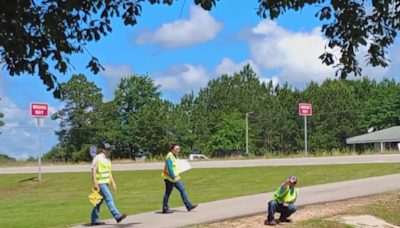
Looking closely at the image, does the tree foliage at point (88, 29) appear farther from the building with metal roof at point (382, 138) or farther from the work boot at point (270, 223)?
the building with metal roof at point (382, 138)

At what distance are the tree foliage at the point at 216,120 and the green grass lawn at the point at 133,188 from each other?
5059 centimetres

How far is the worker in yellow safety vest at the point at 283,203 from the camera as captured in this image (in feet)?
34.7

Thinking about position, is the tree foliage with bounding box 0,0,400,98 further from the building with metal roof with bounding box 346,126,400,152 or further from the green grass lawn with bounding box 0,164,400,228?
the building with metal roof with bounding box 346,126,400,152

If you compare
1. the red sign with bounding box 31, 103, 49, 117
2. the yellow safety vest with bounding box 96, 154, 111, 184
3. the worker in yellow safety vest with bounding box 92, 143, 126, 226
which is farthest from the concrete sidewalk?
the red sign with bounding box 31, 103, 49, 117

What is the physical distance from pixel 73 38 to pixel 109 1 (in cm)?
54

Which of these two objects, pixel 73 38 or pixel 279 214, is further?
pixel 279 214

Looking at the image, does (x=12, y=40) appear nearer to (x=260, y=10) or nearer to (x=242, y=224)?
(x=260, y=10)

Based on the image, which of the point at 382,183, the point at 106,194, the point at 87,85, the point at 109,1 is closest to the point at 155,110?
the point at 87,85

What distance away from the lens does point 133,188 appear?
82.1 ft

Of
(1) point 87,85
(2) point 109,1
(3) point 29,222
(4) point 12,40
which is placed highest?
(1) point 87,85

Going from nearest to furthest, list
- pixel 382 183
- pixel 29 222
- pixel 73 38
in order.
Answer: pixel 73 38 < pixel 29 222 < pixel 382 183

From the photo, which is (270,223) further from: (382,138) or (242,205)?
(382,138)

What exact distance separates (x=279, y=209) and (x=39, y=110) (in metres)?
20.9

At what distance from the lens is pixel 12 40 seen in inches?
198
